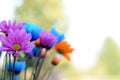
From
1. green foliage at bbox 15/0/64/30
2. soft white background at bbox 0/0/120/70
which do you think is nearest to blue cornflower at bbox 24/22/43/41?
green foliage at bbox 15/0/64/30

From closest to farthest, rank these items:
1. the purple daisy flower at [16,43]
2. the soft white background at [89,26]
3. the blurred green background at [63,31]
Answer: the purple daisy flower at [16,43]
the blurred green background at [63,31]
the soft white background at [89,26]

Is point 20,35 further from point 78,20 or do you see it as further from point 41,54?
point 78,20

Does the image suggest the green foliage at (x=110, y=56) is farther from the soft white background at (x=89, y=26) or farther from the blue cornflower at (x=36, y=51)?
the blue cornflower at (x=36, y=51)

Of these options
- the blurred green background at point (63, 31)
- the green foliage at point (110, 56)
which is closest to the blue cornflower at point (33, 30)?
the blurred green background at point (63, 31)

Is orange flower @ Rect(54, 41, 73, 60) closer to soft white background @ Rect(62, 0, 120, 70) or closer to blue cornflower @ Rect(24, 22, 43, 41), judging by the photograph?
blue cornflower @ Rect(24, 22, 43, 41)

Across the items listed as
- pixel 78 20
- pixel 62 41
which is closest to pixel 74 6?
pixel 78 20

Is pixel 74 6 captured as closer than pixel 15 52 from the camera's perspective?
No

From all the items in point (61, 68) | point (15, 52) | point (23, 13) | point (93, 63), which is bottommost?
point (15, 52)

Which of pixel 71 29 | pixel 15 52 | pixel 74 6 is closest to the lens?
pixel 15 52
